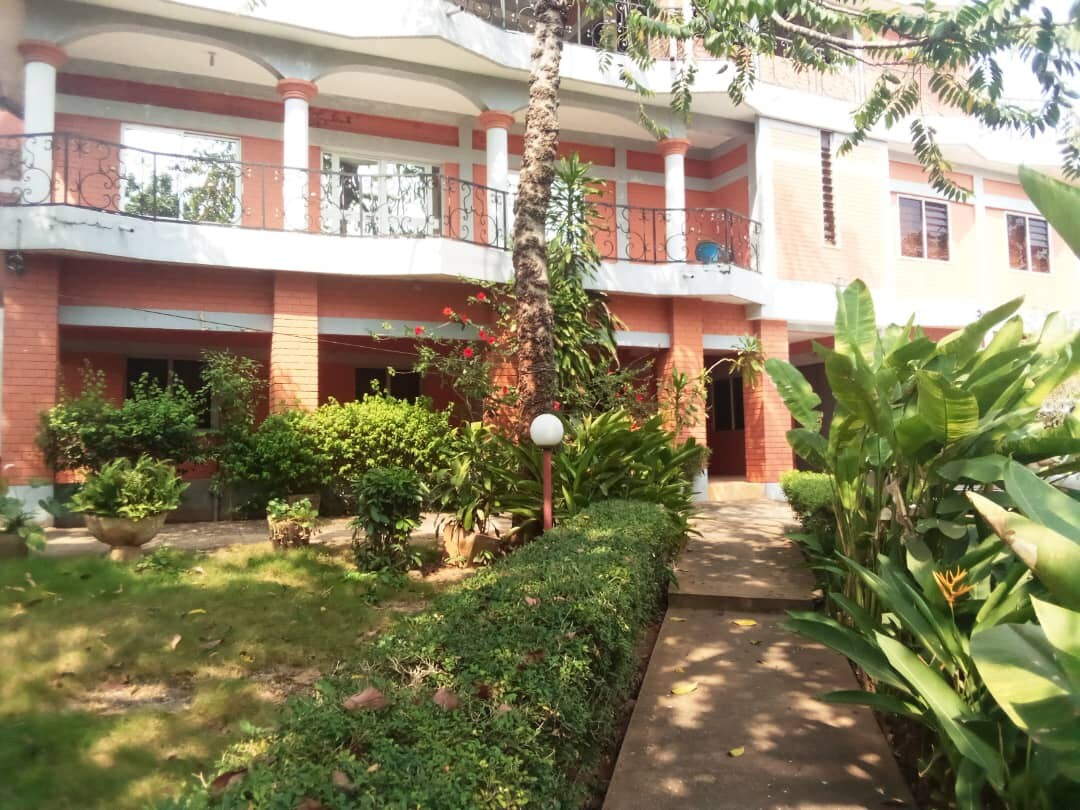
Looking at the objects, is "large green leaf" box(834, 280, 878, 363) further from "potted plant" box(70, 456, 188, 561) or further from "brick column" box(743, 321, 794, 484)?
"brick column" box(743, 321, 794, 484)

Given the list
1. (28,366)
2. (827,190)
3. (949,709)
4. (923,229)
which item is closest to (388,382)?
(28,366)

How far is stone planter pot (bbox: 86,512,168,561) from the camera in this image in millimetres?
6234

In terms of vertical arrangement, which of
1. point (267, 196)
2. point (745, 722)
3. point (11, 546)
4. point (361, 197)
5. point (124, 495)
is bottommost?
point (745, 722)

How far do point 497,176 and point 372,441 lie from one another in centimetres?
450

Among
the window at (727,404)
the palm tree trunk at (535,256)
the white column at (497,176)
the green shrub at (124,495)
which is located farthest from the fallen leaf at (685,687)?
the window at (727,404)

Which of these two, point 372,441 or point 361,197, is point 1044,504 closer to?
point 372,441

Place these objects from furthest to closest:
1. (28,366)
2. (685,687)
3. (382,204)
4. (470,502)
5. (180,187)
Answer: (382,204), (180,187), (28,366), (470,502), (685,687)

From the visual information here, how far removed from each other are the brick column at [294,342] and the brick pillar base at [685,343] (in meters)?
A: 5.51

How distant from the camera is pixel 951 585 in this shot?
2.54m

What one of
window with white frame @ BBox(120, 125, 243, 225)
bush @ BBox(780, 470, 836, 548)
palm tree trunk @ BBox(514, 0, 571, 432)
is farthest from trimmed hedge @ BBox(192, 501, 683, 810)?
window with white frame @ BBox(120, 125, 243, 225)

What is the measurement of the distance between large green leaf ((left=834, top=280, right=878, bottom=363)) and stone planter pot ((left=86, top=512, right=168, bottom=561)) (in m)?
5.76

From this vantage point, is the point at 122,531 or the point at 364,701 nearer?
the point at 364,701

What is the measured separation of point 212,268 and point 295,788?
9302 mm

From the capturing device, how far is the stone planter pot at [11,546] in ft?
19.3
